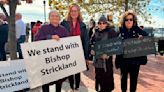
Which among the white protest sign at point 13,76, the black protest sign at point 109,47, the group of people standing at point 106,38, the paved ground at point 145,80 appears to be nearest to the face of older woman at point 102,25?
the group of people standing at point 106,38

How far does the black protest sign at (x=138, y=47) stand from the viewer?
9.30m

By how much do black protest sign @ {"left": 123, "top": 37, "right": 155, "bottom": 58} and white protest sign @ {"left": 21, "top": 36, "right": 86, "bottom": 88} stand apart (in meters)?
0.93

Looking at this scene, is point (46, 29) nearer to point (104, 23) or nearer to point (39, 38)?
point (39, 38)

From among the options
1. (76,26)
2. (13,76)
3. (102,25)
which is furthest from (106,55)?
(13,76)

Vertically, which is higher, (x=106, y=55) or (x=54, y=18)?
(x=54, y=18)

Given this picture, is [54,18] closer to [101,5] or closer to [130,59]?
[130,59]

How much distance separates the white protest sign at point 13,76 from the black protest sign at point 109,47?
5.52 feet

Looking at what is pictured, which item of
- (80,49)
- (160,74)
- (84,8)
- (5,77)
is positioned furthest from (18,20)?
(84,8)

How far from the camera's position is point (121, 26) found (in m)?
9.14

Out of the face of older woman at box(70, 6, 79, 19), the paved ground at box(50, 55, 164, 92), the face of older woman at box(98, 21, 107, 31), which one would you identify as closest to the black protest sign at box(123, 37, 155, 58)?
the face of older woman at box(98, 21, 107, 31)

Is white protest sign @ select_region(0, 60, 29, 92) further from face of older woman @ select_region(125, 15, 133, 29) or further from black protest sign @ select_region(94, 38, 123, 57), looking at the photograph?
face of older woman @ select_region(125, 15, 133, 29)

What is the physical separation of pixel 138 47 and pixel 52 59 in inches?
79.0

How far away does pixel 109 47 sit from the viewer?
9.24m

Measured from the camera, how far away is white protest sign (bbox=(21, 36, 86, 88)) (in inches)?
313
